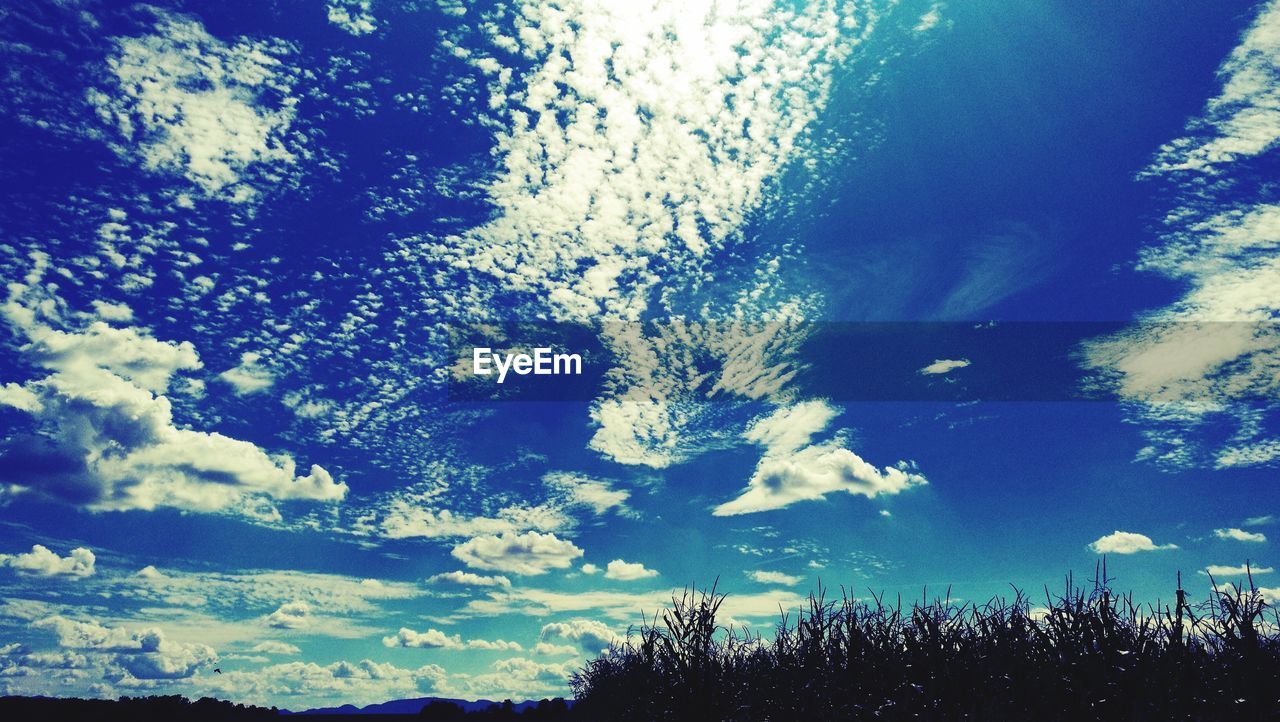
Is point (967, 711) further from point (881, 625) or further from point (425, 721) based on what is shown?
point (425, 721)

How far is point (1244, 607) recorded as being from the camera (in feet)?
43.3

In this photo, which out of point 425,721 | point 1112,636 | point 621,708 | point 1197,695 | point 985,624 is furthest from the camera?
point 425,721

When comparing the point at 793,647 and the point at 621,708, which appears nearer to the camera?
the point at 793,647

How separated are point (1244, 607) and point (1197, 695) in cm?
172

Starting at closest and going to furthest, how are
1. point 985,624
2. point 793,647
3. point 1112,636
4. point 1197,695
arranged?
point 1197,695
point 1112,636
point 985,624
point 793,647

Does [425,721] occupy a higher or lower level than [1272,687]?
lower

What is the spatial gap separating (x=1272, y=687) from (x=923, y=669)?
605 centimetres

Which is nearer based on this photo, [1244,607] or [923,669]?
[1244,607]

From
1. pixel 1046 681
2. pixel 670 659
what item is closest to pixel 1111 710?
pixel 1046 681

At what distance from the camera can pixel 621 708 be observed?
94.3 ft

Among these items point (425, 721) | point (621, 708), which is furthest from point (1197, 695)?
point (425, 721)

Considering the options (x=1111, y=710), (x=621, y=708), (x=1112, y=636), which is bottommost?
(x=621, y=708)

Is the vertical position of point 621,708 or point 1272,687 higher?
point 1272,687

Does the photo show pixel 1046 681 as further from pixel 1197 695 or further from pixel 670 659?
pixel 670 659
